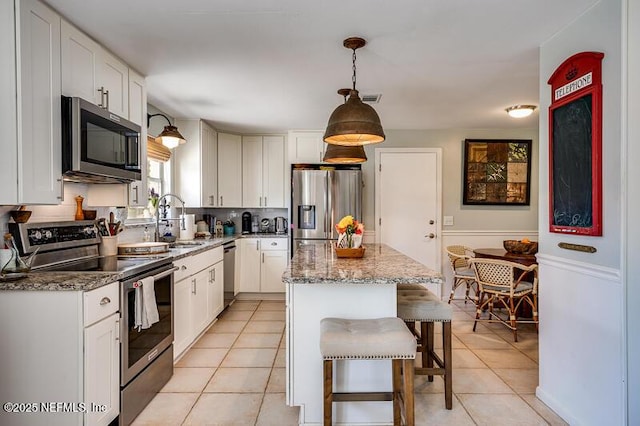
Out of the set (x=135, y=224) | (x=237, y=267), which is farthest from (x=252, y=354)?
(x=237, y=267)

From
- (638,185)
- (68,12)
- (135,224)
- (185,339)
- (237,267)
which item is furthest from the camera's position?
(237,267)

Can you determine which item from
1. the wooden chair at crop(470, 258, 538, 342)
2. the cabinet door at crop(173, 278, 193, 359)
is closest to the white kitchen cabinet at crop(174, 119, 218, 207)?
the cabinet door at crop(173, 278, 193, 359)

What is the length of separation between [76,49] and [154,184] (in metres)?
2.03

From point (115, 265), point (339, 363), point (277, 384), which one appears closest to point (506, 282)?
point (339, 363)

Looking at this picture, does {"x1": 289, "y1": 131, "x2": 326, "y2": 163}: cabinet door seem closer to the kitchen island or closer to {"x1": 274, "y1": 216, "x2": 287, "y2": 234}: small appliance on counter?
{"x1": 274, "y1": 216, "x2": 287, "y2": 234}: small appliance on counter

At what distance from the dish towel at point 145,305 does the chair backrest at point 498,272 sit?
2.85 meters

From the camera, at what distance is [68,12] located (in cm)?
212

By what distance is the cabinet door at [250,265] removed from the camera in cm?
512

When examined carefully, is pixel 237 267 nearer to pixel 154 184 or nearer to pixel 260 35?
pixel 154 184

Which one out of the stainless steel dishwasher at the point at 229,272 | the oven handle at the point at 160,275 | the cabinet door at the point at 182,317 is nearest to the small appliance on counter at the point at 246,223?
the stainless steel dishwasher at the point at 229,272

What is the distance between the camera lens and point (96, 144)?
230 centimetres

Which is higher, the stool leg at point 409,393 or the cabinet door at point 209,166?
the cabinet door at point 209,166

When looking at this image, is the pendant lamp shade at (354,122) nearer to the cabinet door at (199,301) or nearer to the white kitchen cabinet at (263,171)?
the cabinet door at (199,301)

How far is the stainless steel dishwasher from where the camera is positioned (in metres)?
4.45
